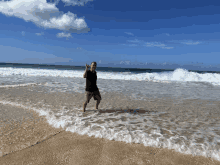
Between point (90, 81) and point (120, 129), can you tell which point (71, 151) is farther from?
point (90, 81)

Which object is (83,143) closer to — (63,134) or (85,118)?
(63,134)

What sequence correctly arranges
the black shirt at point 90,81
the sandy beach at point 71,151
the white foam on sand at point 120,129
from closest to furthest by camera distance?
1. the sandy beach at point 71,151
2. the white foam on sand at point 120,129
3. the black shirt at point 90,81

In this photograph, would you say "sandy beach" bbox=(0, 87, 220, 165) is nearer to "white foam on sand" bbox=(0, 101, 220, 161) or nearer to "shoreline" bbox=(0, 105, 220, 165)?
"shoreline" bbox=(0, 105, 220, 165)

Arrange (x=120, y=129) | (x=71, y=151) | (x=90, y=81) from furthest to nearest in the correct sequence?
1. (x=90, y=81)
2. (x=120, y=129)
3. (x=71, y=151)

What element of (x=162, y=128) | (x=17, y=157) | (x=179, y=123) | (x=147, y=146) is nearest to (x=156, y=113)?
(x=179, y=123)

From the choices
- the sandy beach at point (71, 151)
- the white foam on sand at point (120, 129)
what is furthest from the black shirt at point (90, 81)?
the sandy beach at point (71, 151)

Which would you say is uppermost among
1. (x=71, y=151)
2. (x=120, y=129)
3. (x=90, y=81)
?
(x=90, y=81)

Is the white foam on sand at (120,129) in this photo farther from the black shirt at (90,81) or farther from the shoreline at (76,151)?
the black shirt at (90,81)

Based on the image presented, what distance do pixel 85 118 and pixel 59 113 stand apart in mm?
1131

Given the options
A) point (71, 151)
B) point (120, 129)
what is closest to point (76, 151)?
point (71, 151)

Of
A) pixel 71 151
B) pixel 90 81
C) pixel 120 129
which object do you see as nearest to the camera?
pixel 71 151

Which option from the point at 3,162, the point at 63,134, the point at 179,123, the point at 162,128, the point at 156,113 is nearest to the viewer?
the point at 3,162

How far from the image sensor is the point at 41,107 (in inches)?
239

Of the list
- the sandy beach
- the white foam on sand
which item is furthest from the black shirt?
the sandy beach
